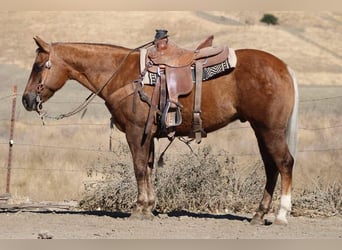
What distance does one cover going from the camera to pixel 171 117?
9.73 m

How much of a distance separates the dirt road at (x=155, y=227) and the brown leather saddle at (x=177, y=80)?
1165 mm

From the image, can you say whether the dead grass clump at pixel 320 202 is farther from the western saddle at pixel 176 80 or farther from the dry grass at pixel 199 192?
the western saddle at pixel 176 80

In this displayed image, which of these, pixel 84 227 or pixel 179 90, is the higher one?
pixel 179 90

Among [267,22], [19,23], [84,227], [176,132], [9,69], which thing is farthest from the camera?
[267,22]

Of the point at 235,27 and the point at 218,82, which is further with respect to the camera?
the point at 235,27

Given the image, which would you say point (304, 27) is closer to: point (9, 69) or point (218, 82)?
point (9, 69)

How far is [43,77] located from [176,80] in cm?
178

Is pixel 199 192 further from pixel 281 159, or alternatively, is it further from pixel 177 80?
pixel 177 80

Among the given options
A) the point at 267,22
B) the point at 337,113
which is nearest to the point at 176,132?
the point at 337,113

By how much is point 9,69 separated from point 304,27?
866 inches

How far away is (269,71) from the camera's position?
9.58 meters

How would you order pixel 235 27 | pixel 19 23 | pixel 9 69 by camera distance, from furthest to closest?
pixel 235 27, pixel 19 23, pixel 9 69

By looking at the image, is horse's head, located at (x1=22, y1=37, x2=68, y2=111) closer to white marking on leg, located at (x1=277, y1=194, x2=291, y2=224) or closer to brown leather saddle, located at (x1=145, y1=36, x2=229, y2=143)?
brown leather saddle, located at (x1=145, y1=36, x2=229, y2=143)

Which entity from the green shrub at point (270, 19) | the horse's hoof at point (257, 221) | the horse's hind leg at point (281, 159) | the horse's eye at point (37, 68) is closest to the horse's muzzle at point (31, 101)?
the horse's eye at point (37, 68)
